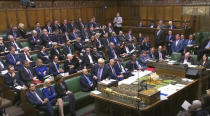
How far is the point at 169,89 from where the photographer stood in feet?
18.9

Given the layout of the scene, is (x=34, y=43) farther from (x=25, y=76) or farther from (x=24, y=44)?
(x=25, y=76)

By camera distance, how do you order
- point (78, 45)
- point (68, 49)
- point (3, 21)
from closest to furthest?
point (68, 49), point (78, 45), point (3, 21)

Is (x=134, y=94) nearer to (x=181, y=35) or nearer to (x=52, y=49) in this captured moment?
(x=52, y=49)

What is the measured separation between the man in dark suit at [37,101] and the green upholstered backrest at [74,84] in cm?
110

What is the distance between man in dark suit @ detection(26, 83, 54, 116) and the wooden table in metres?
1.04

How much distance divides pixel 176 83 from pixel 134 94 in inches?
63.1

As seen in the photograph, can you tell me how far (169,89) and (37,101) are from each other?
3.14 metres

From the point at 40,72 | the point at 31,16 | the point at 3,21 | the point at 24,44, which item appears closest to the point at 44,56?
the point at 40,72

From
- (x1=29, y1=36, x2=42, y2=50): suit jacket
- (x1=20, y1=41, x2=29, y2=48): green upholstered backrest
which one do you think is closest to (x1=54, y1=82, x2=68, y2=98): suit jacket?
(x1=29, y1=36, x2=42, y2=50): suit jacket

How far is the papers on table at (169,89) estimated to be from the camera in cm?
552

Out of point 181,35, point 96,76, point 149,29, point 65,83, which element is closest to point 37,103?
point 65,83

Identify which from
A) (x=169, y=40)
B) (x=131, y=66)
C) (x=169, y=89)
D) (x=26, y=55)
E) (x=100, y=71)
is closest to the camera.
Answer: (x=169, y=89)

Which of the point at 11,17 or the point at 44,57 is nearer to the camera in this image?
the point at 44,57

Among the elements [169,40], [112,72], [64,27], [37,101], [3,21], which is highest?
[3,21]
